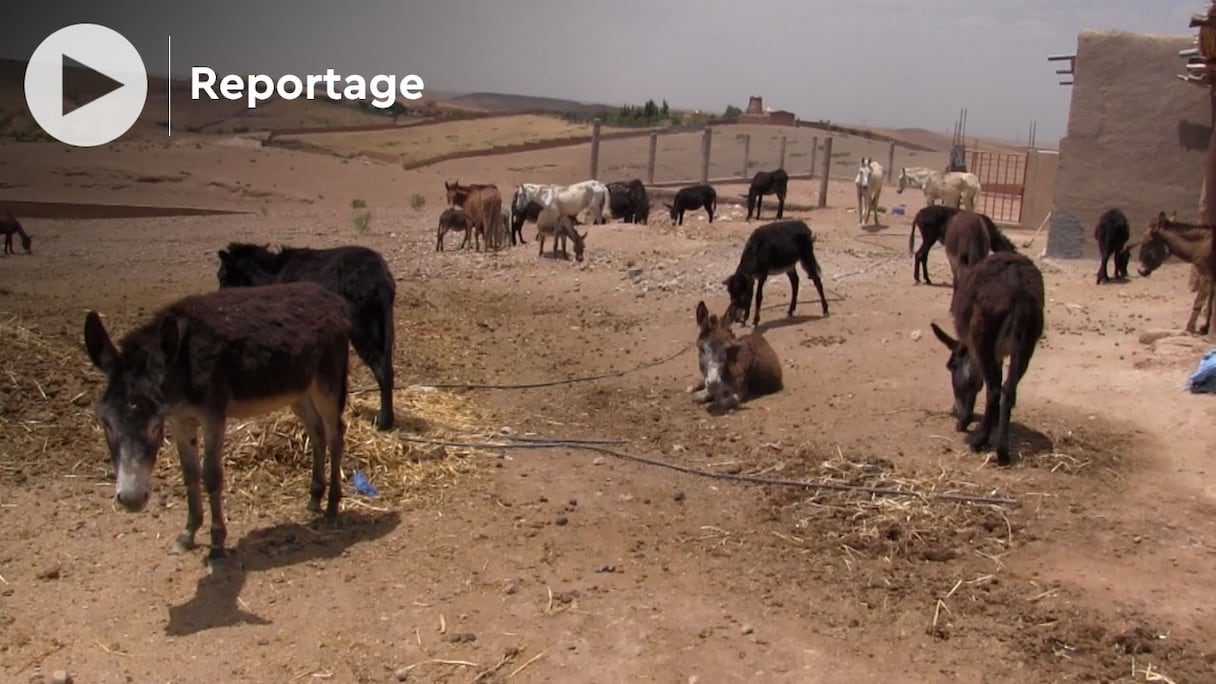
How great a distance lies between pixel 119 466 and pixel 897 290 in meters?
11.6

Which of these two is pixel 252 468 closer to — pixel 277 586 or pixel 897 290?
pixel 277 586

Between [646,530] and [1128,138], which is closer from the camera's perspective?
[646,530]

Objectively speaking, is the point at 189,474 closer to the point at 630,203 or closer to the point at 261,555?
the point at 261,555

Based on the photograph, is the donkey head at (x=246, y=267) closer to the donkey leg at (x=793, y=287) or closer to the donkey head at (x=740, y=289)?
the donkey head at (x=740, y=289)

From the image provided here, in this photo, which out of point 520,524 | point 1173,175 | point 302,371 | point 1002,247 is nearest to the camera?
point 302,371

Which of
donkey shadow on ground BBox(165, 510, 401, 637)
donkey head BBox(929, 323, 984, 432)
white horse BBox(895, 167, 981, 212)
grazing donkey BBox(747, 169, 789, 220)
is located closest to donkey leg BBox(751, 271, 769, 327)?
donkey head BBox(929, 323, 984, 432)

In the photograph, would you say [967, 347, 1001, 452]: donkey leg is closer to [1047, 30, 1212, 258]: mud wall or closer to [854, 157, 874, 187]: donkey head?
[1047, 30, 1212, 258]: mud wall

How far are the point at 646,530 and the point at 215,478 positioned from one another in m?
2.65

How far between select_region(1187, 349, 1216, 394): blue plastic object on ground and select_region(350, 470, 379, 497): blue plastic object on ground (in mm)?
6956

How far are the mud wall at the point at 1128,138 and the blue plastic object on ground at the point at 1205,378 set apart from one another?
8.88 meters

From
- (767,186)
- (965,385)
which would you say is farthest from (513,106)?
(965,385)

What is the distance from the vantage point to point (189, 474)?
224 inches

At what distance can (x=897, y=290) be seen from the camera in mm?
14547

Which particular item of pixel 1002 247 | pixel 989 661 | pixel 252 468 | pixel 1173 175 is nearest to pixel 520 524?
pixel 252 468
